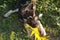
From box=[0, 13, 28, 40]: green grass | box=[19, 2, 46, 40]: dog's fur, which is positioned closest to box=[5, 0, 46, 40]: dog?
box=[19, 2, 46, 40]: dog's fur

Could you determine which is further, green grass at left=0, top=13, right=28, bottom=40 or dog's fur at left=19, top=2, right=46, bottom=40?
green grass at left=0, top=13, right=28, bottom=40

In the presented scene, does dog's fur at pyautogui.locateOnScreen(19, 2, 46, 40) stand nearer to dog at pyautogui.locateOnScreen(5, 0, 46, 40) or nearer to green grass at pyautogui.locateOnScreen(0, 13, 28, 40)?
dog at pyautogui.locateOnScreen(5, 0, 46, 40)

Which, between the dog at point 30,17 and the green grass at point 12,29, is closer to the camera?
the dog at point 30,17

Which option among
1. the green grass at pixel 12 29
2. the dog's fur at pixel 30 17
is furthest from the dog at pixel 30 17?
the green grass at pixel 12 29

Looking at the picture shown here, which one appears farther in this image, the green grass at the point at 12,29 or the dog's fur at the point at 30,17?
the green grass at the point at 12,29

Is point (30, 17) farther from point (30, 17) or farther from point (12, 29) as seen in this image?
point (12, 29)

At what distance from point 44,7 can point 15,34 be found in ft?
2.65

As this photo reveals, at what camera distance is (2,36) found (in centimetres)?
390

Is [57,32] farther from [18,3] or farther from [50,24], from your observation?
[18,3]

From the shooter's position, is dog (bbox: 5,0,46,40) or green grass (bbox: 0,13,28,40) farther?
green grass (bbox: 0,13,28,40)

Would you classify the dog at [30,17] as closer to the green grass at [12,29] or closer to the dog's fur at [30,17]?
the dog's fur at [30,17]

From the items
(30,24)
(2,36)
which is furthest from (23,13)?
(2,36)

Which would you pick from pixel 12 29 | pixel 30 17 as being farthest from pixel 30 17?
pixel 12 29

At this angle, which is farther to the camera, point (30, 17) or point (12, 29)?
point (12, 29)
